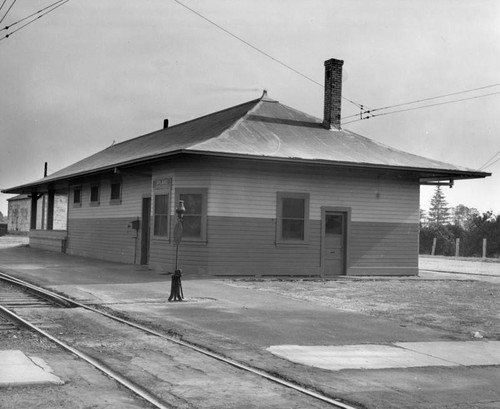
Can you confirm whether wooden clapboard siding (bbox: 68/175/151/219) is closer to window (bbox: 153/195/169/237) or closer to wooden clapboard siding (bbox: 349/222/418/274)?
window (bbox: 153/195/169/237)

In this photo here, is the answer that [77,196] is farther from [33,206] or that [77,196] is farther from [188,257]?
[188,257]

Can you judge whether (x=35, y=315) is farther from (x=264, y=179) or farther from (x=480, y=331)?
(x=264, y=179)

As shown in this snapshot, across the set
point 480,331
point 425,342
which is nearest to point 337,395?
point 425,342

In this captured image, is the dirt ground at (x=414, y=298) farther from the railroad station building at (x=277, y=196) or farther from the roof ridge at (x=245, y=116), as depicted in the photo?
the roof ridge at (x=245, y=116)

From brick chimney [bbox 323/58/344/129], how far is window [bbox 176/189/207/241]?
281 inches

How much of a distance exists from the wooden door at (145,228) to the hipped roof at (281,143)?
1746mm

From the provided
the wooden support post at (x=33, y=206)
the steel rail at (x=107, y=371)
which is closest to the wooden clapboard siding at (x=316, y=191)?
the steel rail at (x=107, y=371)

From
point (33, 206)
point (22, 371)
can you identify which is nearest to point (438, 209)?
point (33, 206)

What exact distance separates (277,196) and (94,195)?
11544 millimetres

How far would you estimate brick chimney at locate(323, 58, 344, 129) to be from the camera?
80.2 ft

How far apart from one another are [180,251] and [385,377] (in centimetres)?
1353

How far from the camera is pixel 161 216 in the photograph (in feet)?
70.6

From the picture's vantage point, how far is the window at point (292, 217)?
819 inches

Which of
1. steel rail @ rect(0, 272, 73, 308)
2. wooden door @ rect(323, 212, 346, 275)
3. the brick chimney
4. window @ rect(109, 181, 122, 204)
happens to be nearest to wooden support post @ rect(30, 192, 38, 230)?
window @ rect(109, 181, 122, 204)
